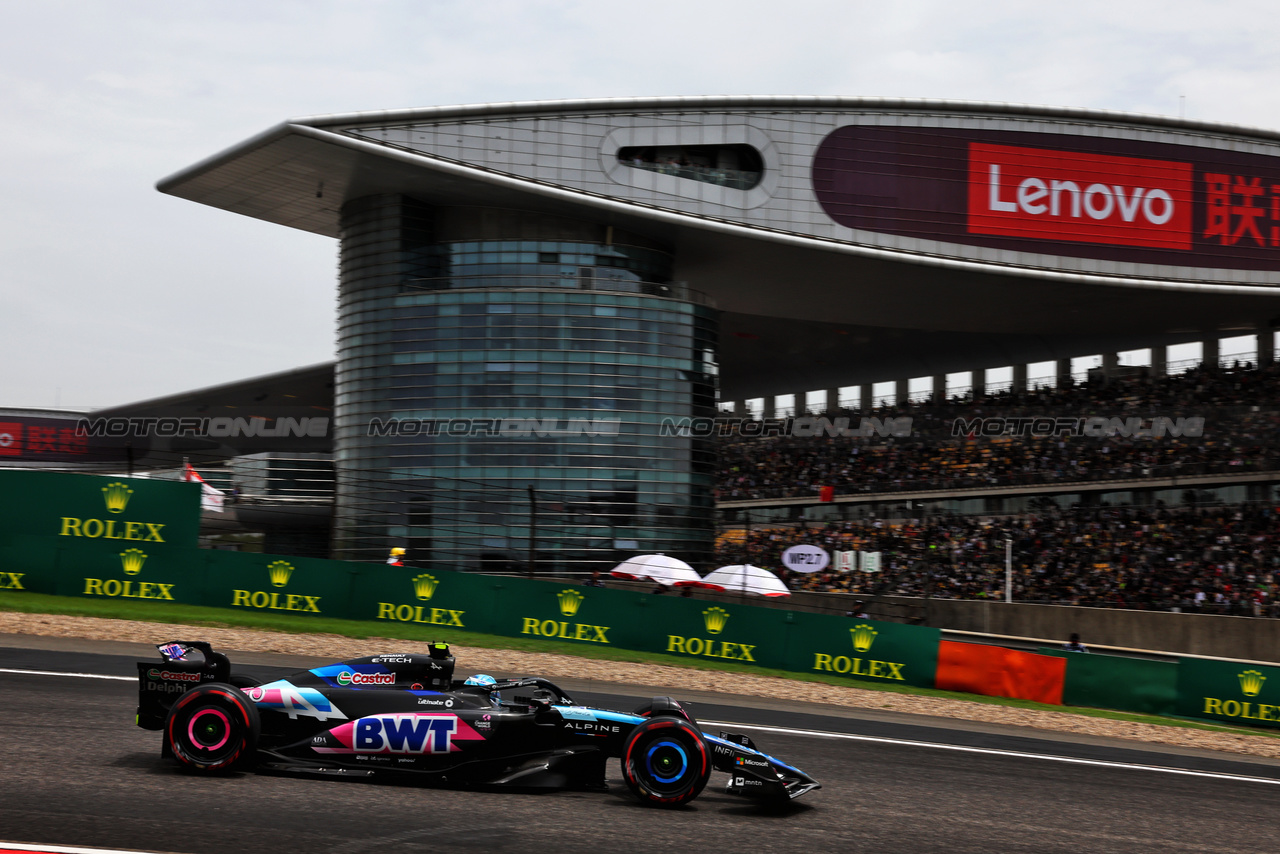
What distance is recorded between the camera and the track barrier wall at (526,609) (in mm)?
17672

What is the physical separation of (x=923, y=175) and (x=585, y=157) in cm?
1147

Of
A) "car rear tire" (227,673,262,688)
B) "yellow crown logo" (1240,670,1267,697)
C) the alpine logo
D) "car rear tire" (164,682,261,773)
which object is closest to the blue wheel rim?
the alpine logo

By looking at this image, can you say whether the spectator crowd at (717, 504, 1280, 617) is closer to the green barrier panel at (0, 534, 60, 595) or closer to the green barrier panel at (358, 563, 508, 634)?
the green barrier panel at (358, 563, 508, 634)

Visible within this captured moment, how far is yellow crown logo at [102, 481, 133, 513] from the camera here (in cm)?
1817

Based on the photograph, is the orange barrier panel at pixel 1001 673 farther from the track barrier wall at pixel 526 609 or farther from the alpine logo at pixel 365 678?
the alpine logo at pixel 365 678

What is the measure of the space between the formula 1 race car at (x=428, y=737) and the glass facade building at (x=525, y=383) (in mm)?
23267

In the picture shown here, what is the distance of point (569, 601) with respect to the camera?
18922 mm

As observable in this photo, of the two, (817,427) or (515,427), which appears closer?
(515,427)

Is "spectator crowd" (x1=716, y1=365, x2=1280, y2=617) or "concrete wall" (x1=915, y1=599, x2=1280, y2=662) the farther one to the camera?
"spectator crowd" (x1=716, y1=365, x2=1280, y2=617)

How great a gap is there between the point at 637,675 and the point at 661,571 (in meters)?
8.22

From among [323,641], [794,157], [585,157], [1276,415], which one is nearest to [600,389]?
[585,157]

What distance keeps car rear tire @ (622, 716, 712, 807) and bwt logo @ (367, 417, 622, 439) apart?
2516 centimetres

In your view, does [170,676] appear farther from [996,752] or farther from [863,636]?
[863,636]

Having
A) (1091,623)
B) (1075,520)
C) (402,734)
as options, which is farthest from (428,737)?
(1075,520)
